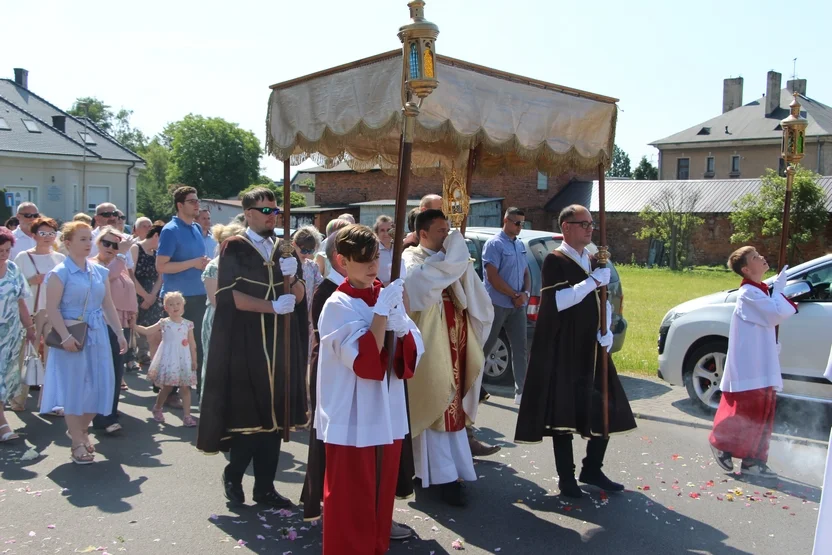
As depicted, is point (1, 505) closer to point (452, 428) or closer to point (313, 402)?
point (313, 402)

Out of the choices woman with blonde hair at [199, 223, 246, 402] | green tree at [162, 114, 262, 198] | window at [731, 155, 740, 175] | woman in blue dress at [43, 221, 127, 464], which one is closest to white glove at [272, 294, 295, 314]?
woman with blonde hair at [199, 223, 246, 402]

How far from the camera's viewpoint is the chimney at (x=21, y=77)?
5122 centimetres

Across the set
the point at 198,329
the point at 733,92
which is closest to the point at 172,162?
the point at 733,92

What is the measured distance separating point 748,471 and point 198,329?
17.3 ft

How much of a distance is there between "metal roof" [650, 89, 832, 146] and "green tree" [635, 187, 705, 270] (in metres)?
17.1

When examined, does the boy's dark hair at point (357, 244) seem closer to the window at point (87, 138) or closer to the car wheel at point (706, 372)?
the car wheel at point (706, 372)

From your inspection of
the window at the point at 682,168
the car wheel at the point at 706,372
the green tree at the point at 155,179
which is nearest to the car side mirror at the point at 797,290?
the car wheel at the point at 706,372

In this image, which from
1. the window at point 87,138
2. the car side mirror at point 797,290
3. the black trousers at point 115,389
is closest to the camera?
the black trousers at point 115,389

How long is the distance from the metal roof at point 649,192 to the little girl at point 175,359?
3717 centimetres

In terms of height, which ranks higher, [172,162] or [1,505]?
[172,162]

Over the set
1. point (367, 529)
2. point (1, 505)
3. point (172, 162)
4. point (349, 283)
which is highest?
point (172, 162)

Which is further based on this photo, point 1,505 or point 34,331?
point 34,331

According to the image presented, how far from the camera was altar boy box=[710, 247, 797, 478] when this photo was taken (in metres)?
6.21

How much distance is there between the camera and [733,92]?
6438cm
